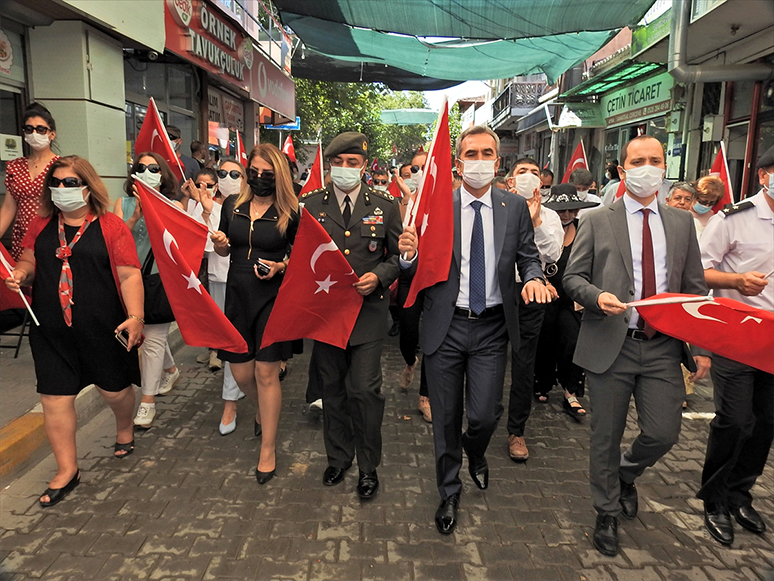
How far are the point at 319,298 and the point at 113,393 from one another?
158 centimetres

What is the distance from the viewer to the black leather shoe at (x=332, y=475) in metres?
3.96

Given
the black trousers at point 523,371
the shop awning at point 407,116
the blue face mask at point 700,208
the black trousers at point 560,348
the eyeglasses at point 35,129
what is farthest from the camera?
the shop awning at point 407,116

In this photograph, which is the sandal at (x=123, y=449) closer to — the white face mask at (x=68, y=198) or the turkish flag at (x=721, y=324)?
the white face mask at (x=68, y=198)

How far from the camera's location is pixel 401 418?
17.1 ft

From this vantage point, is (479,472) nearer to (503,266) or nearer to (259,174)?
(503,266)

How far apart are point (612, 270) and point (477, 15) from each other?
515 cm

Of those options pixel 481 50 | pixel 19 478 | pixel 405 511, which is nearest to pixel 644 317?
pixel 405 511

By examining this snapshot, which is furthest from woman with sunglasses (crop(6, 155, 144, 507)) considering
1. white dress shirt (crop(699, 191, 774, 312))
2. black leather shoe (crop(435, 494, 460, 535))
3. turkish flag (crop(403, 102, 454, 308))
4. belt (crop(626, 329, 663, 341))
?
white dress shirt (crop(699, 191, 774, 312))

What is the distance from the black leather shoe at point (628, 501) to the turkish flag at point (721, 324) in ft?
3.37

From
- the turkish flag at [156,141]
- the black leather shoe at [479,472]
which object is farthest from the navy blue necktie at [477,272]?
the turkish flag at [156,141]

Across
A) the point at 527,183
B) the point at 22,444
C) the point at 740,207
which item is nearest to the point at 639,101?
the point at 527,183

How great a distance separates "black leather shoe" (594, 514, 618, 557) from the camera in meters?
3.21

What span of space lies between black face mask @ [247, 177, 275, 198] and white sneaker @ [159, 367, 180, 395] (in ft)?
8.13

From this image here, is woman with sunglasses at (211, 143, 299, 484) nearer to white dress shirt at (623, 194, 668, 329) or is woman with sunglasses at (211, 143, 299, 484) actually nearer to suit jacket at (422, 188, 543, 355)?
suit jacket at (422, 188, 543, 355)
